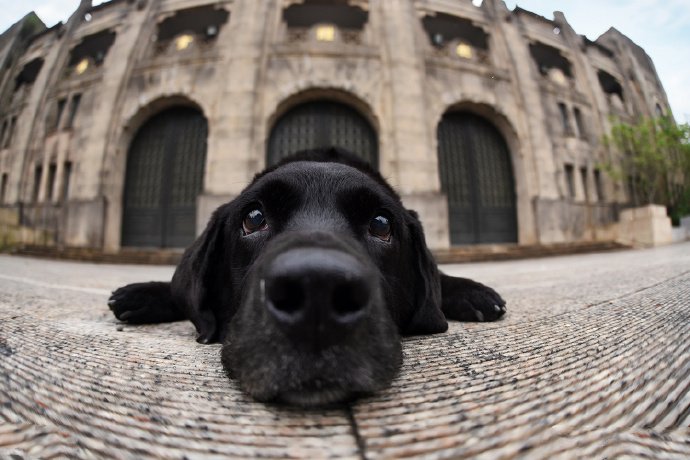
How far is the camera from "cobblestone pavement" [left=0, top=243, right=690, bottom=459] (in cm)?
66

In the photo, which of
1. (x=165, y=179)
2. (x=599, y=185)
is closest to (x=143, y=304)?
(x=165, y=179)

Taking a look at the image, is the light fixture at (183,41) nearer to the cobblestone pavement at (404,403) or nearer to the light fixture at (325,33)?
the light fixture at (325,33)

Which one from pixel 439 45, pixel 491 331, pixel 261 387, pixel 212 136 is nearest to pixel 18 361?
pixel 261 387

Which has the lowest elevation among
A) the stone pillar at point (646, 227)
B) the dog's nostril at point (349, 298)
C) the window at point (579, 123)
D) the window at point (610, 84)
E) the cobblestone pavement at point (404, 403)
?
the cobblestone pavement at point (404, 403)

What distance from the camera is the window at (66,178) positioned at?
15.3m

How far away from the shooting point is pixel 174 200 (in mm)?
14039

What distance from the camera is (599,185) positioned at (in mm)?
17172

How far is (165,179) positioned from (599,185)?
22.6m

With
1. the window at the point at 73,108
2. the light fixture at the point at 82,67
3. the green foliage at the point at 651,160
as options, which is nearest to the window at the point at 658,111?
the green foliage at the point at 651,160

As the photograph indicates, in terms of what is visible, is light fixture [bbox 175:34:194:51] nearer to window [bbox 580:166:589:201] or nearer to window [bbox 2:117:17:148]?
window [bbox 2:117:17:148]

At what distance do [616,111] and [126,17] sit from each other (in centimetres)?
2946

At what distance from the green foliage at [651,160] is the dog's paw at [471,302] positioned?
19.8 metres

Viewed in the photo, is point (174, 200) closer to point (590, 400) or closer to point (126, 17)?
point (126, 17)

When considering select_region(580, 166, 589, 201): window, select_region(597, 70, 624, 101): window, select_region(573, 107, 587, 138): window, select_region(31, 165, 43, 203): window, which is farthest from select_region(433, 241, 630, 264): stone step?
select_region(31, 165, 43, 203): window
